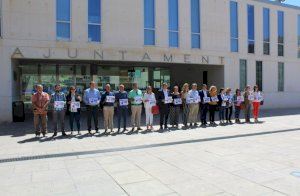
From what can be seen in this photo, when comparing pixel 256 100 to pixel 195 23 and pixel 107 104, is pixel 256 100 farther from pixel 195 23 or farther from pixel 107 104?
pixel 107 104

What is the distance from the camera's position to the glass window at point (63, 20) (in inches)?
641

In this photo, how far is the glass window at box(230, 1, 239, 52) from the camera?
72.4 feet

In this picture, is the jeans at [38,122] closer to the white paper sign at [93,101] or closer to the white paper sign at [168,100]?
the white paper sign at [93,101]

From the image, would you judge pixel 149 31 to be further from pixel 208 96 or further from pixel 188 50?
pixel 208 96

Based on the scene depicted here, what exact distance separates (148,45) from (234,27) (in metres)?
7.17

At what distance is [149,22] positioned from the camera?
61.1 feet

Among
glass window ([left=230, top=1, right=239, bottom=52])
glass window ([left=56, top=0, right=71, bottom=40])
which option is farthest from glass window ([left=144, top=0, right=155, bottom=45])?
glass window ([left=230, top=1, right=239, bottom=52])

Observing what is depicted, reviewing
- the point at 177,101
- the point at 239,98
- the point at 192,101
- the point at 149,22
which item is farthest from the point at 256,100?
the point at 149,22

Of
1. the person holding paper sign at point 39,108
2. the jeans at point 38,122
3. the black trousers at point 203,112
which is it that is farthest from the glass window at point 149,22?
the jeans at point 38,122

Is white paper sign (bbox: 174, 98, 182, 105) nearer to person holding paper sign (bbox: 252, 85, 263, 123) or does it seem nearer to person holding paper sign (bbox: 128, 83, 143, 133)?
person holding paper sign (bbox: 128, 83, 143, 133)

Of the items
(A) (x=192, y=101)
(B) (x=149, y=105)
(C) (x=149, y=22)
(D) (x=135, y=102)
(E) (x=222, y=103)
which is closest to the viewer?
(D) (x=135, y=102)

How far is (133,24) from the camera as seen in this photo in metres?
17.9

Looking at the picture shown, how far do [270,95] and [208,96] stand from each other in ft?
35.6

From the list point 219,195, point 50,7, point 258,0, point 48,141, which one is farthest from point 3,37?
point 258,0
